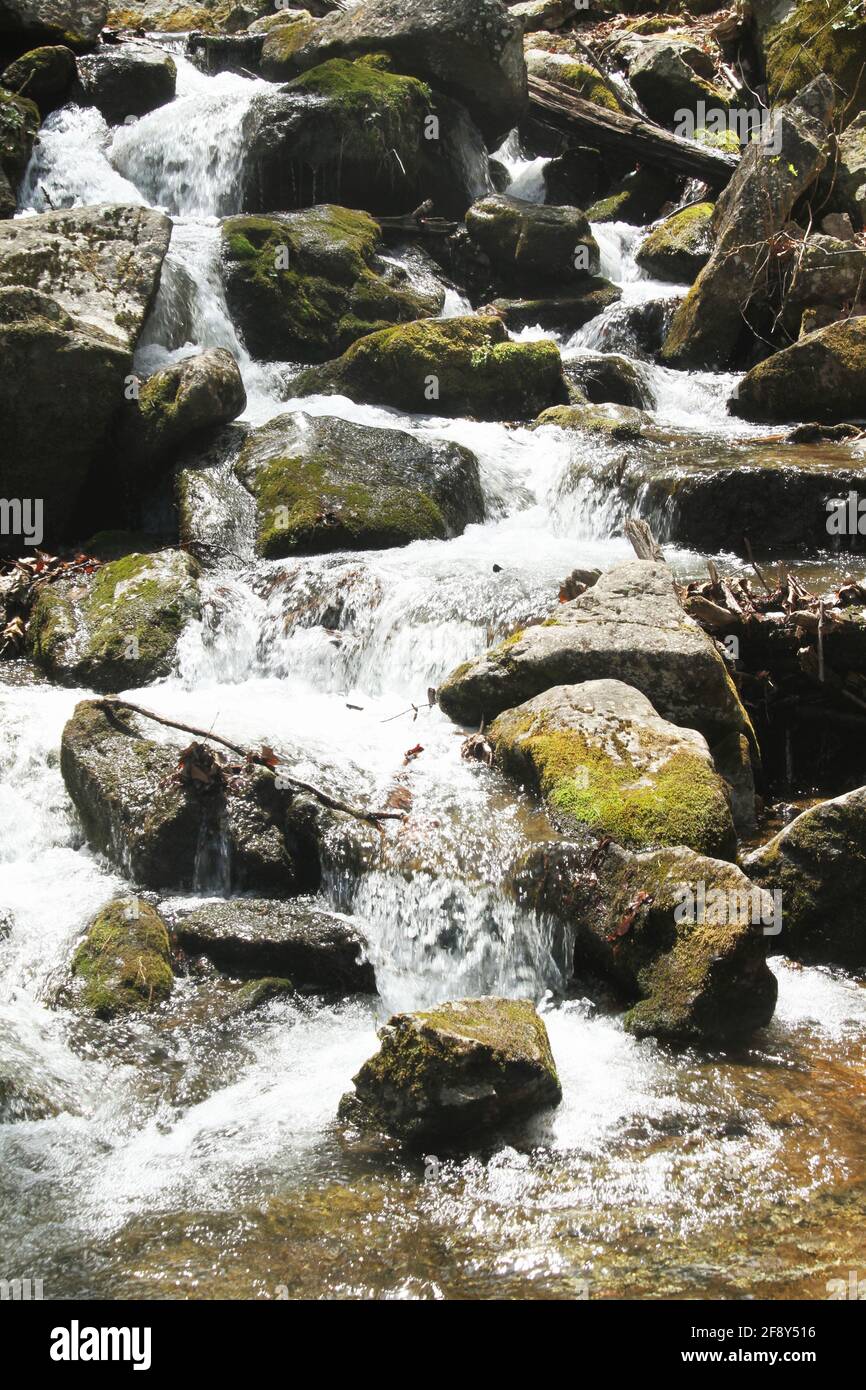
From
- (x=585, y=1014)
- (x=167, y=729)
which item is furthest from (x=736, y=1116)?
(x=167, y=729)

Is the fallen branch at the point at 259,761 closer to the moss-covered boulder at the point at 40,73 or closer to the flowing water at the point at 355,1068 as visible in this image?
the flowing water at the point at 355,1068

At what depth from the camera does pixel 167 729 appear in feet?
22.1

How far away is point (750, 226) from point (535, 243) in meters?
3.22

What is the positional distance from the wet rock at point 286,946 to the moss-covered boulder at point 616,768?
4.02 ft

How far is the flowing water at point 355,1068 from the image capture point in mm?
3518

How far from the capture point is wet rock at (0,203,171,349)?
33.8 ft

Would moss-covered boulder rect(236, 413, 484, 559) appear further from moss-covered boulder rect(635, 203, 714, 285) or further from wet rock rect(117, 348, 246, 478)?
moss-covered boulder rect(635, 203, 714, 285)

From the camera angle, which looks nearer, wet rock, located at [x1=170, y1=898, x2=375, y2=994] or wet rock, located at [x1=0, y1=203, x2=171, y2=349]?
wet rock, located at [x1=170, y1=898, x2=375, y2=994]

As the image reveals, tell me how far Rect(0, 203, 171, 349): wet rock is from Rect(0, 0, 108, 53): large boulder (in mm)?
6223

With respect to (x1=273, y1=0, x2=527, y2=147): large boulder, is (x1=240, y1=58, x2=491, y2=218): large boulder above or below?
below

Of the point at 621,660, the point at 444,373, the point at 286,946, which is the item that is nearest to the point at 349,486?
the point at 444,373

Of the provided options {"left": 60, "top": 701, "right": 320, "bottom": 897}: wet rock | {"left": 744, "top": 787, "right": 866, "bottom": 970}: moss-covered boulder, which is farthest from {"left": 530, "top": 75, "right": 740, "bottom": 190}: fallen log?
{"left": 60, "top": 701, "right": 320, "bottom": 897}: wet rock

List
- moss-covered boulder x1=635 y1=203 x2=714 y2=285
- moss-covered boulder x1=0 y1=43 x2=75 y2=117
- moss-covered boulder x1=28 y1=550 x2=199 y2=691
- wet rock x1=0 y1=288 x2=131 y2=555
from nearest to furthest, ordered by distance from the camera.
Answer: moss-covered boulder x1=28 y1=550 x2=199 y2=691
wet rock x1=0 y1=288 x2=131 y2=555
moss-covered boulder x1=0 y1=43 x2=75 y2=117
moss-covered boulder x1=635 y1=203 x2=714 y2=285

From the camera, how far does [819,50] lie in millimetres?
17156
